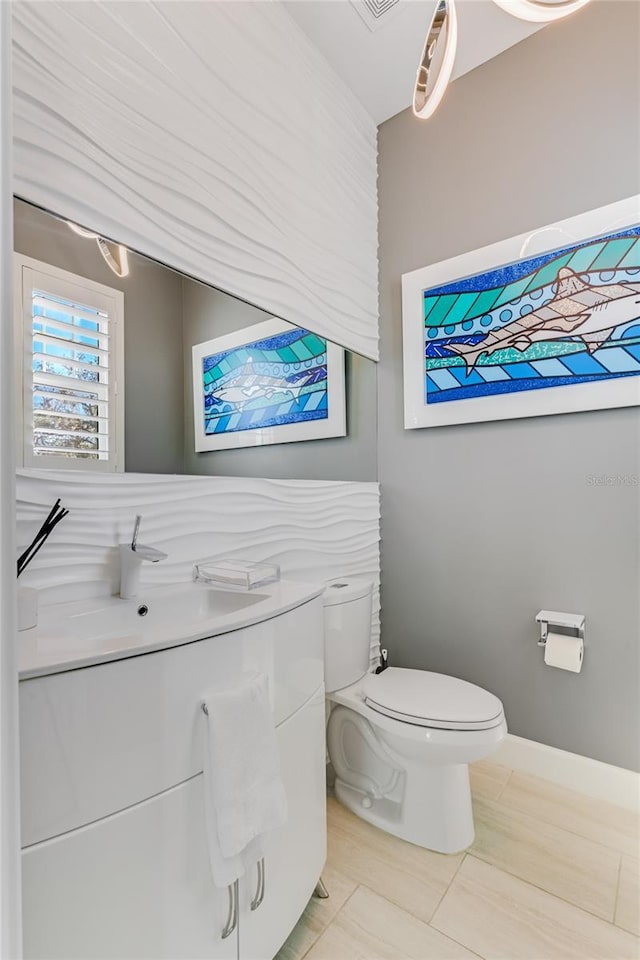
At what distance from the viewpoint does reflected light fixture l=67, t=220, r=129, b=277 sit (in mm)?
1081

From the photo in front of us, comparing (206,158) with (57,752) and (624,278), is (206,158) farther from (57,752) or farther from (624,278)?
(57,752)

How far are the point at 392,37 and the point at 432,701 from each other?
2.44m

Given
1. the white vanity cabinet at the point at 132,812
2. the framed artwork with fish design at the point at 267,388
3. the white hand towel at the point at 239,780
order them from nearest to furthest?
the white vanity cabinet at the point at 132,812 → the white hand towel at the point at 239,780 → the framed artwork with fish design at the point at 267,388

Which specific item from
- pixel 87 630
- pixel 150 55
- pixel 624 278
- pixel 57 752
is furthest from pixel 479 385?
pixel 57 752

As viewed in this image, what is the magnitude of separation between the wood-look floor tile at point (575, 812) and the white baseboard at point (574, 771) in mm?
24

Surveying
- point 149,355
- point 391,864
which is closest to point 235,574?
point 149,355

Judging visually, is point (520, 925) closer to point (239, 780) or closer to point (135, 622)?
point (239, 780)

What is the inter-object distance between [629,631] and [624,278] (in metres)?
1.21

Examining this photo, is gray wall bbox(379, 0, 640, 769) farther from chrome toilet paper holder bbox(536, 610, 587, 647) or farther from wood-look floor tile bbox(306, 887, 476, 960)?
A: wood-look floor tile bbox(306, 887, 476, 960)

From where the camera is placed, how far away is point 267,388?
1.64 metres

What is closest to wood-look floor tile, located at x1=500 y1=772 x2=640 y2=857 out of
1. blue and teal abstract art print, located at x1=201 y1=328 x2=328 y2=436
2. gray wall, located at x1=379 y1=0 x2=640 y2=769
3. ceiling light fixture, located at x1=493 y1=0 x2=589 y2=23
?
gray wall, located at x1=379 y1=0 x2=640 y2=769

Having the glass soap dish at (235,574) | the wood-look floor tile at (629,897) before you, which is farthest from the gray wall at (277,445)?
the wood-look floor tile at (629,897)

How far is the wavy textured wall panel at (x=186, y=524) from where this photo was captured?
1.02 metres

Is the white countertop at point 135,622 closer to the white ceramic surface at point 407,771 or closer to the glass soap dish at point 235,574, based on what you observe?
the glass soap dish at point 235,574
